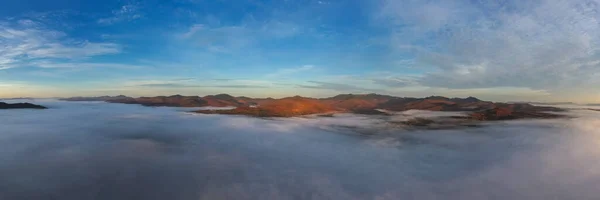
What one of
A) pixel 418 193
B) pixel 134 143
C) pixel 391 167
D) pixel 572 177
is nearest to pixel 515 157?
pixel 572 177

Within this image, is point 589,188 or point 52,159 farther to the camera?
point 52,159

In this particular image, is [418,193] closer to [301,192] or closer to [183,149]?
[301,192]

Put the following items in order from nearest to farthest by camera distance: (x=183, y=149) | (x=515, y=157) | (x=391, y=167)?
1. (x=391, y=167)
2. (x=515, y=157)
3. (x=183, y=149)

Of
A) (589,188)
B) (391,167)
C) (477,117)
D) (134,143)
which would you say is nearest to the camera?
(589,188)

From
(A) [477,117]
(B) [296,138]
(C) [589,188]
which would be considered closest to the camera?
(C) [589,188]

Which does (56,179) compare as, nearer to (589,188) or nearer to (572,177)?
(589,188)

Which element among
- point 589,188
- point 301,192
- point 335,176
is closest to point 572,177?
point 589,188

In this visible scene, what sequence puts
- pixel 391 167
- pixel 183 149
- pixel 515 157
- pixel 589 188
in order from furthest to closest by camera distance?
pixel 183 149 → pixel 515 157 → pixel 391 167 → pixel 589 188

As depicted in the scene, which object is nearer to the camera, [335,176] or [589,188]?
[589,188]
